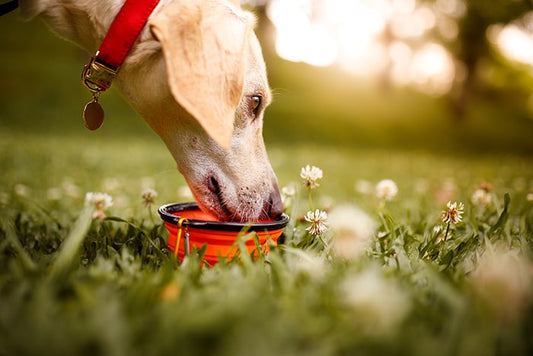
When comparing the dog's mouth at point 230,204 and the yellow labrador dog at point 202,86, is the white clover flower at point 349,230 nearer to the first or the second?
the yellow labrador dog at point 202,86

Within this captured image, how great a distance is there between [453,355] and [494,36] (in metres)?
21.8

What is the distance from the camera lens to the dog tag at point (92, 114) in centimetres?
236

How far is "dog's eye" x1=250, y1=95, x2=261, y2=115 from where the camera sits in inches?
85.0

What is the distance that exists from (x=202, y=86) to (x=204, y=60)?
118mm

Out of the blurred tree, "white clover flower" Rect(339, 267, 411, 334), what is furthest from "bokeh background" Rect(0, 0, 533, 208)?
"white clover flower" Rect(339, 267, 411, 334)

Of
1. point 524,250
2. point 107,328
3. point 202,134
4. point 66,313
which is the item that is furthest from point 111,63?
point 524,250

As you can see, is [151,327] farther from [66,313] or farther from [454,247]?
[454,247]

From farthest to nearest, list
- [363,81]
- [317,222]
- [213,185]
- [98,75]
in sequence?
[363,81] < [213,185] < [98,75] < [317,222]

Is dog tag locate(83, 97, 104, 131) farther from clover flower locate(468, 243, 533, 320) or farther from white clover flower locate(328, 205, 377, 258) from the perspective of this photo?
clover flower locate(468, 243, 533, 320)

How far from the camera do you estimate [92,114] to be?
7.78ft

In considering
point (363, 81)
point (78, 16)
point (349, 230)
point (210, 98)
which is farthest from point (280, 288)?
point (363, 81)

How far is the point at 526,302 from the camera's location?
1.06 metres

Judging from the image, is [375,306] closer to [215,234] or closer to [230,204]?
[215,234]

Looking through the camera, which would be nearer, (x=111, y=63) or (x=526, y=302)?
(x=526, y=302)
